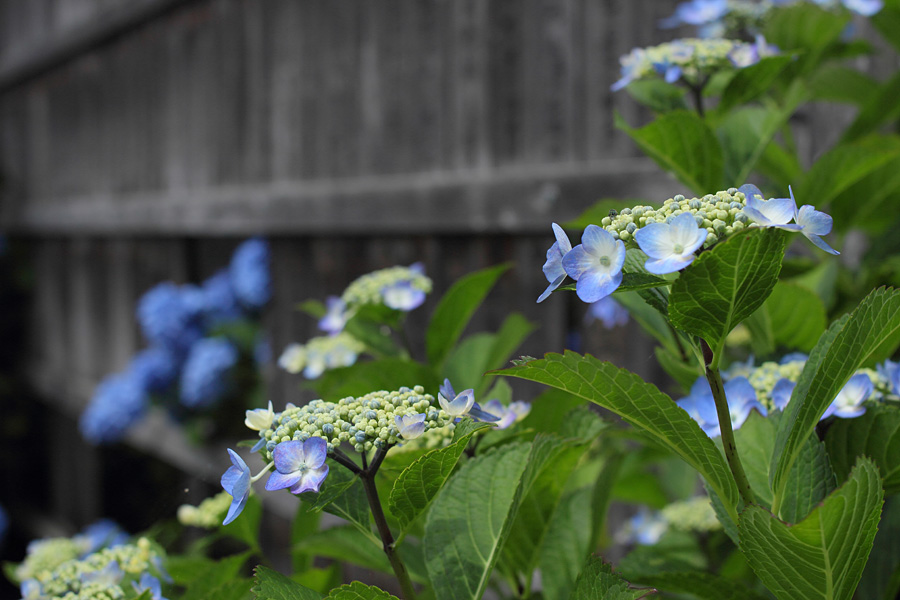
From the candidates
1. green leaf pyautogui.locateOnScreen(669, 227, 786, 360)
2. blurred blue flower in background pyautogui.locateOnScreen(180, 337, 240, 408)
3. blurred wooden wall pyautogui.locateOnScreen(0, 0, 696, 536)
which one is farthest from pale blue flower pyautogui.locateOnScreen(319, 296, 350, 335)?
blurred blue flower in background pyautogui.locateOnScreen(180, 337, 240, 408)

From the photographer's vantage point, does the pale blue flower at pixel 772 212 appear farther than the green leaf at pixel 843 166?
No

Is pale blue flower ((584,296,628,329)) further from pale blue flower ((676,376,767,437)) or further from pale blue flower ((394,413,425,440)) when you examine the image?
pale blue flower ((394,413,425,440))

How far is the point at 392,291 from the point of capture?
792 mm

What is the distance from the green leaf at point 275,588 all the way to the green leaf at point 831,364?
28 cm

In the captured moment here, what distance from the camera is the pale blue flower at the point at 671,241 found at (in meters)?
0.34

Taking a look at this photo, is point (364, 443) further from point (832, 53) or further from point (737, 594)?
point (832, 53)

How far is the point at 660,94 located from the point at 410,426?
52 cm

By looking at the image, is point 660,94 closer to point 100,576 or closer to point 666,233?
point 666,233

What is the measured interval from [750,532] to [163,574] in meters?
0.47

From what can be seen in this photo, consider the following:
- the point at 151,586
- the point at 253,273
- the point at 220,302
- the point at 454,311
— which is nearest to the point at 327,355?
the point at 454,311

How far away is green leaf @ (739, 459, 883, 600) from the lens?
0.35m

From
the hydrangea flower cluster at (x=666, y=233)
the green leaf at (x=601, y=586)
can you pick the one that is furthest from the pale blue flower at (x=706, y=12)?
the green leaf at (x=601, y=586)

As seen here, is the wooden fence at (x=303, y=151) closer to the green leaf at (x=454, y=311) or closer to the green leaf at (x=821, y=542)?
the green leaf at (x=454, y=311)

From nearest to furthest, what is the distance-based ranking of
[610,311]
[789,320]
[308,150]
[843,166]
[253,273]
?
[789,320], [843,166], [610,311], [308,150], [253,273]
